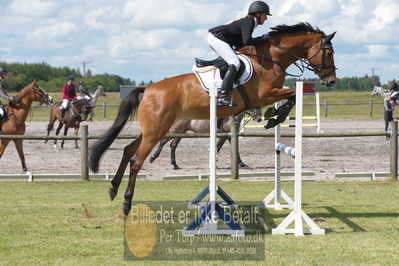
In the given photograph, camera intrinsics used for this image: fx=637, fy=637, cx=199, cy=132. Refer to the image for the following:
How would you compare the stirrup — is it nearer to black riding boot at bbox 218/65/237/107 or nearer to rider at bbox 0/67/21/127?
black riding boot at bbox 218/65/237/107

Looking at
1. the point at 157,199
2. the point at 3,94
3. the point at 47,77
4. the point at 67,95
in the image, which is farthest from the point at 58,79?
the point at 157,199

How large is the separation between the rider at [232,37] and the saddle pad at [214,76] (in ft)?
0.60

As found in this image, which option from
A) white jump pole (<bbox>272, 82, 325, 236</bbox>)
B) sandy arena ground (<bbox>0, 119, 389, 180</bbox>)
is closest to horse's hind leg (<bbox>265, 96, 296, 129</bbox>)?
white jump pole (<bbox>272, 82, 325, 236</bbox>)

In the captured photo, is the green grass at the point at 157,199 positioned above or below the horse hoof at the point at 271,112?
below

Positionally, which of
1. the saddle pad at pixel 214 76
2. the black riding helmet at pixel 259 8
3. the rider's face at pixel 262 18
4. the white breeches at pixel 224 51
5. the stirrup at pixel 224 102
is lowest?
the stirrup at pixel 224 102

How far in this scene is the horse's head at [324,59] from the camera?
8.38 m

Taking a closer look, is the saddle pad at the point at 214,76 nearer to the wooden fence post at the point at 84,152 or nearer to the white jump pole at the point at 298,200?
the white jump pole at the point at 298,200

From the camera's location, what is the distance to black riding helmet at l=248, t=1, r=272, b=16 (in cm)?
793

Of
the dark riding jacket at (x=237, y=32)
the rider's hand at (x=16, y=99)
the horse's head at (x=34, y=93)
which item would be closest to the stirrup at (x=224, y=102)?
the dark riding jacket at (x=237, y=32)

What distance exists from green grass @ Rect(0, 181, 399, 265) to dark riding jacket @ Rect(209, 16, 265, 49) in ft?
7.49

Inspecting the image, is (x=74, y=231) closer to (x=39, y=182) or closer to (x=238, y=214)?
(x=238, y=214)

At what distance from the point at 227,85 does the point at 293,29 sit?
1542mm

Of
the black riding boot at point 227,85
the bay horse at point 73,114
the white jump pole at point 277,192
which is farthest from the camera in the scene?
the bay horse at point 73,114

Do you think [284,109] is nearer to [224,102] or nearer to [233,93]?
[233,93]
